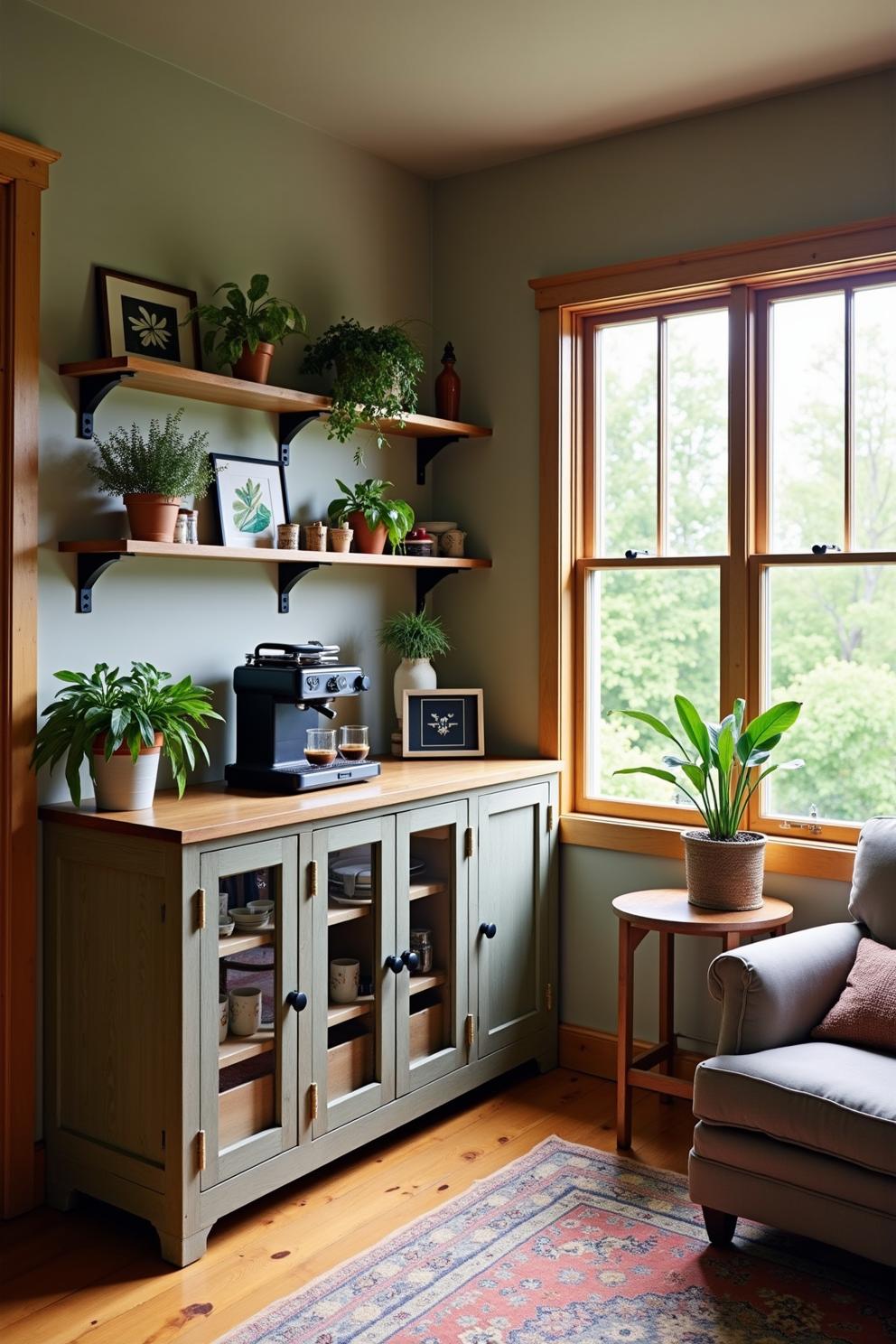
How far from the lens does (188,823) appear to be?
2.61 metres

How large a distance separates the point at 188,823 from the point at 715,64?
2368 millimetres

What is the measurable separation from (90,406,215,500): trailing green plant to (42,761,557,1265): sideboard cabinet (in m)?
0.76

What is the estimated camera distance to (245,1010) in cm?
275

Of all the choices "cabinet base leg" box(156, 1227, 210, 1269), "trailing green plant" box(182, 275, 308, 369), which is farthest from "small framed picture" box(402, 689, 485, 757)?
"cabinet base leg" box(156, 1227, 210, 1269)

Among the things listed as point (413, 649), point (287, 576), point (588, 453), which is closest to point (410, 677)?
point (413, 649)

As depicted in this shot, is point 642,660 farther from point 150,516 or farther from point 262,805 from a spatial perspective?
point 150,516

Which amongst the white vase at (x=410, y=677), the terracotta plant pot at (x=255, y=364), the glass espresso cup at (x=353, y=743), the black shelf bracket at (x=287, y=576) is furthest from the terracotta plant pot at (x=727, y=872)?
the terracotta plant pot at (x=255, y=364)

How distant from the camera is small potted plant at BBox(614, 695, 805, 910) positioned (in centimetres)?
314

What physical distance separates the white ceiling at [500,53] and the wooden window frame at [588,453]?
430 millimetres

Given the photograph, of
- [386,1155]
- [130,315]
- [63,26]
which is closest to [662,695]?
[386,1155]

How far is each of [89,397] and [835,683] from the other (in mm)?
2108

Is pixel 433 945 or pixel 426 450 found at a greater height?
pixel 426 450

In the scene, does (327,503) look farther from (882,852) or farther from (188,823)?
(882,852)

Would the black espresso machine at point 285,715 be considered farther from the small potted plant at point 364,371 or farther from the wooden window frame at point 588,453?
the wooden window frame at point 588,453
